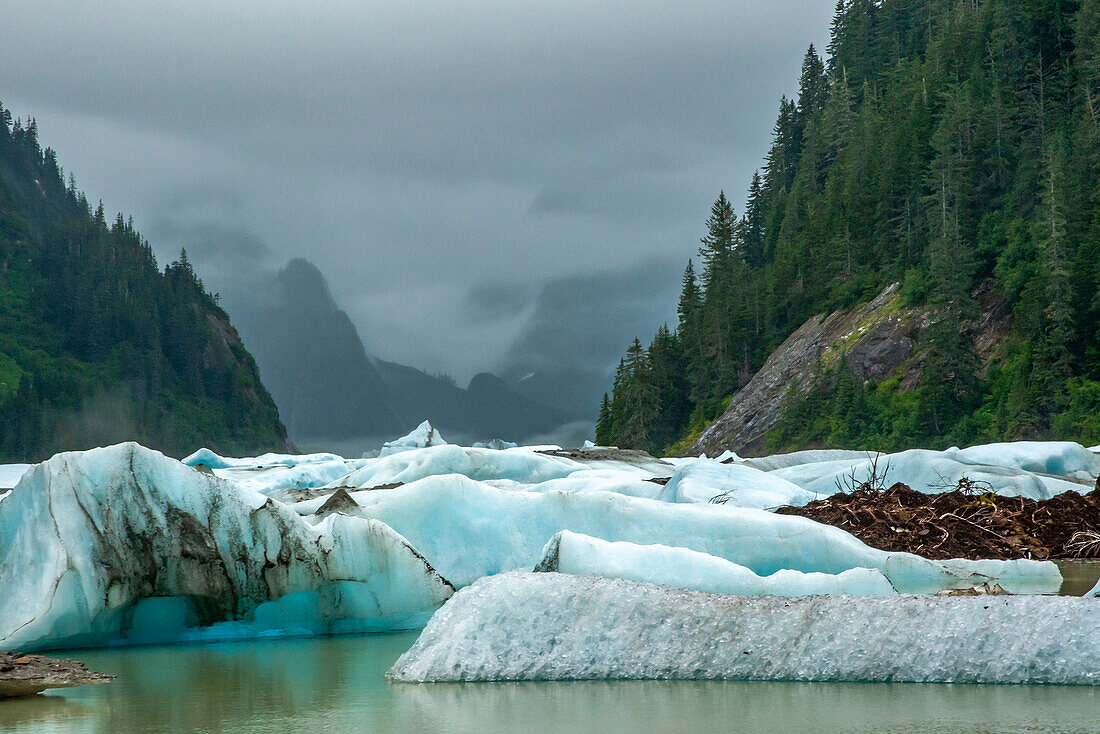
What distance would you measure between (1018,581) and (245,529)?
469 centimetres

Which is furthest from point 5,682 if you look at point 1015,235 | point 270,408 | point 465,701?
point 270,408

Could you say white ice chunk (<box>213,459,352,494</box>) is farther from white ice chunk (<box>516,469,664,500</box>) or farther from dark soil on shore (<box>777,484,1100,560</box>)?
dark soil on shore (<box>777,484,1100,560</box>)

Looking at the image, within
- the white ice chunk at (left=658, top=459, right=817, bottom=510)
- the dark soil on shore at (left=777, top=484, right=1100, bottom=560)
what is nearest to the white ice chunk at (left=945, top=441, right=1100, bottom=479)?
the dark soil on shore at (left=777, top=484, right=1100, bottom=560)

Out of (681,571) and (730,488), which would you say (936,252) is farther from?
(681,571)

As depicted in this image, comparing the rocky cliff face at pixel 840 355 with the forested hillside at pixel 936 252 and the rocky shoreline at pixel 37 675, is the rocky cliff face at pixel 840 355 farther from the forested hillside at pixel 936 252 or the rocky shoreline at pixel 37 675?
the rocky shoreline at pixel 37 675

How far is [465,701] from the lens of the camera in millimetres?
2852

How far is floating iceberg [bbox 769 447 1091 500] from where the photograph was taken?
31.4 feet

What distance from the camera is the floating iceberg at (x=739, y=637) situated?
9.41 feet

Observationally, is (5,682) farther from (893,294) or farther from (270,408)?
(270,408)

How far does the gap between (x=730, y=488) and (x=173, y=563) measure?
18.9ft

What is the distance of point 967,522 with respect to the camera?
25.1 feet

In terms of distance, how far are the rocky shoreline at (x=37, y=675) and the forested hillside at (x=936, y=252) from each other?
28.2 metres

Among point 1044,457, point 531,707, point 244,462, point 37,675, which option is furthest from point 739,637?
point 244,462

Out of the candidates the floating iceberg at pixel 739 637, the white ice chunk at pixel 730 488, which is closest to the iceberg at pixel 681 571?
the floating iceberg at pixel 739 637
